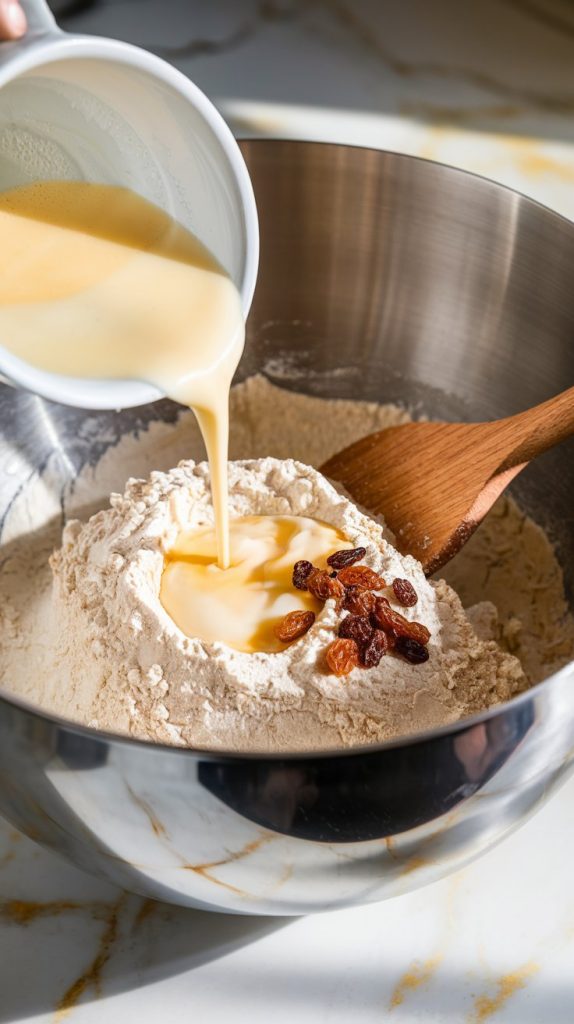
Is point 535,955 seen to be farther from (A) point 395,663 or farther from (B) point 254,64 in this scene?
(B) point 254,64

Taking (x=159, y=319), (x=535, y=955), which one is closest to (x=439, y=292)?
(x=159, y=319)

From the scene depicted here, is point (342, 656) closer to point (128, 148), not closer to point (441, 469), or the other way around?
point (441, 469)

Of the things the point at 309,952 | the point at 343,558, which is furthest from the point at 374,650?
the point at 309,952

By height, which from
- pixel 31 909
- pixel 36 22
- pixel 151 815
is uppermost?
pixel 36 22

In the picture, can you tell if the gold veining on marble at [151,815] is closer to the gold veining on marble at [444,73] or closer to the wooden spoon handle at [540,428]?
the wooden spoon handle at [540,428]

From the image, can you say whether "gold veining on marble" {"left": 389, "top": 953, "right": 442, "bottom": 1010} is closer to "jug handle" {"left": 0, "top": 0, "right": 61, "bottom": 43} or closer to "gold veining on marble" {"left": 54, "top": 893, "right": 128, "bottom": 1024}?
"gold veining on marble" {"left": 54, "top": 893, "right": 128, "bottom": 1024}

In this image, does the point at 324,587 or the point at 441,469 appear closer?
the point at 324,587
